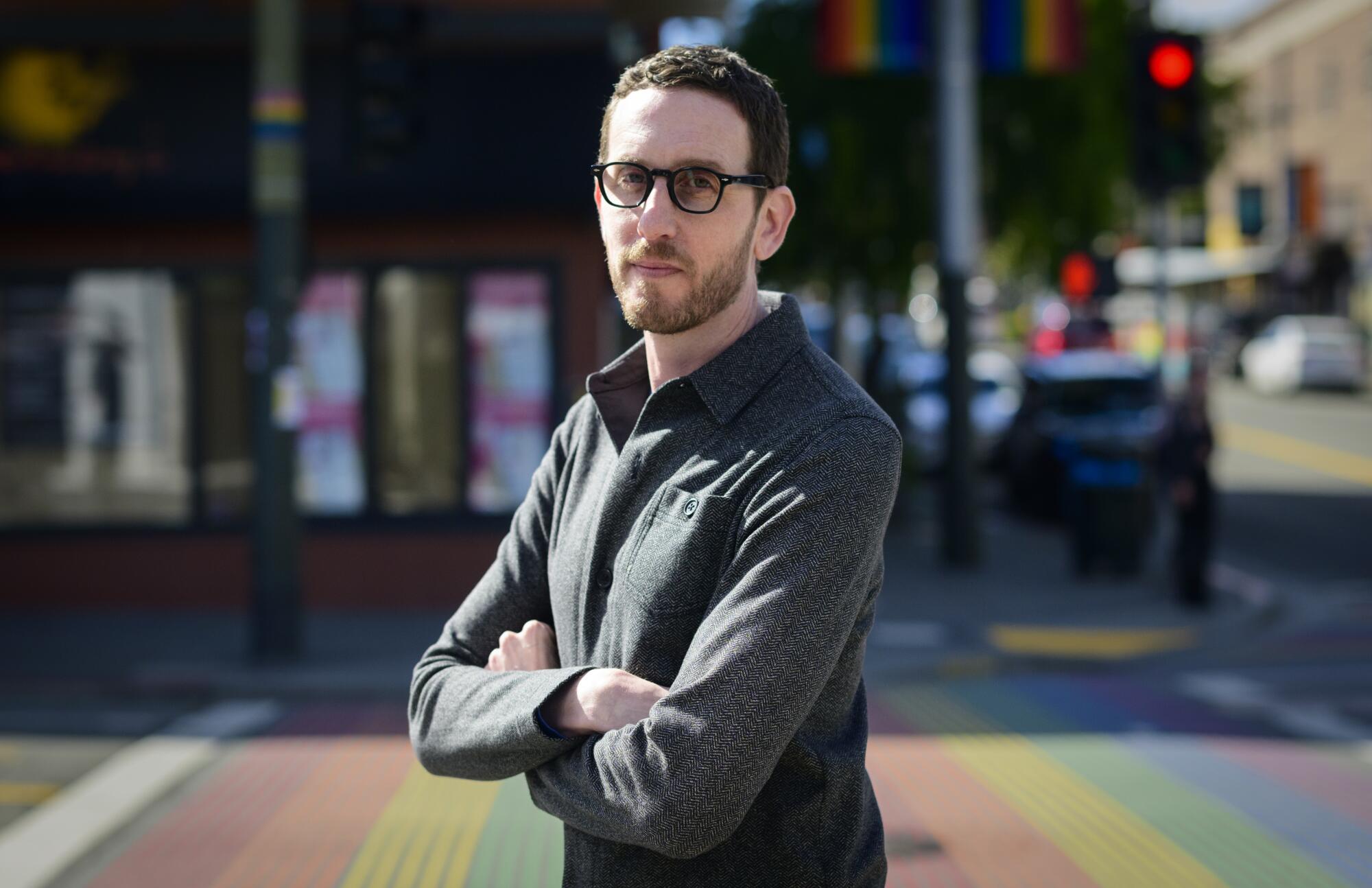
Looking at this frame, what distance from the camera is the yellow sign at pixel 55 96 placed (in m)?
12.7

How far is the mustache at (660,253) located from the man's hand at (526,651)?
0.59 metres

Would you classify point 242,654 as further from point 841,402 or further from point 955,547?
point 841,402

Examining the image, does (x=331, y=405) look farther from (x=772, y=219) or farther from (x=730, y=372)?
(x=730, y=372)

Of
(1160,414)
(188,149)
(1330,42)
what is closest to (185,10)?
(188,149)

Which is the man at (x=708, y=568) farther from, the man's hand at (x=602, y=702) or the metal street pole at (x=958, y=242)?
the metal street pole at (x=958, y=242)

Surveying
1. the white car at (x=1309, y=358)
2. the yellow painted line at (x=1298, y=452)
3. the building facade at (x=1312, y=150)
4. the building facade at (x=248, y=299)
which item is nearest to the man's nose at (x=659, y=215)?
the building facade at (x=248, y=299)

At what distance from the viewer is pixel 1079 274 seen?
923 inches

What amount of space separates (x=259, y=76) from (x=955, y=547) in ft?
24.5

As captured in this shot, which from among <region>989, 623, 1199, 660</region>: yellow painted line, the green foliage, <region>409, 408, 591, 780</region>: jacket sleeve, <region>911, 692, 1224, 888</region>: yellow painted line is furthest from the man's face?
the green foliage

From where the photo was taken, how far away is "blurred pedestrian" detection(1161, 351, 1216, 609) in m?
12.8

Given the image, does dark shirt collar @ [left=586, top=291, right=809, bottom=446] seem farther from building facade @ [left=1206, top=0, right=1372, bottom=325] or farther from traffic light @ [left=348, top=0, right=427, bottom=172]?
building facade @ [left=1206, top=0, right=1372, bottom=325]

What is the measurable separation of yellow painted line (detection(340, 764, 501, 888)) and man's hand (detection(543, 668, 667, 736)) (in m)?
3.50

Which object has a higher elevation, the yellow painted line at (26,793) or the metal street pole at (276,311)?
the metal street pole at (276,311)

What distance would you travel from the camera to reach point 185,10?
1265 cm
